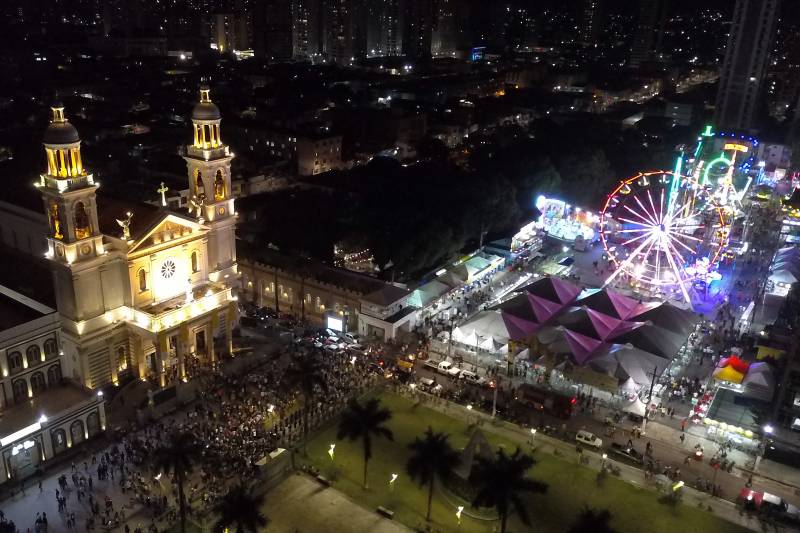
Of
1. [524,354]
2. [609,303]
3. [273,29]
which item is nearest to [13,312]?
[524,354]

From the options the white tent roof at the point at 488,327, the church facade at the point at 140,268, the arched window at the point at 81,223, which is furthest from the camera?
the white tent roof at the point at 488,327

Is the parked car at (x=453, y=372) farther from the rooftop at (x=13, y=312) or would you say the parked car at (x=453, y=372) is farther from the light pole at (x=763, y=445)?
the rooftop at (x=13, y=312)

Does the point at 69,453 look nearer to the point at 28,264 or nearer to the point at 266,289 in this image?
the point at 28,264

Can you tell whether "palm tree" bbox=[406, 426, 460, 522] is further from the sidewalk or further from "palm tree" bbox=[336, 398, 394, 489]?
the sidewalk

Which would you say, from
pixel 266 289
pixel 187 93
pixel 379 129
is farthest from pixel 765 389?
pixel 187 93

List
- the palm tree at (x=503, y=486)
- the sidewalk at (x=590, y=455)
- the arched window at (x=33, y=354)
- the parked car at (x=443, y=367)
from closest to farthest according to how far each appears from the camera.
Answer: the palm tree at (x=503, y=486) < the sidewalk at (x=590, y=455) < the arched window at (x=33, y=354) < the parked car at (x=443, y=367)

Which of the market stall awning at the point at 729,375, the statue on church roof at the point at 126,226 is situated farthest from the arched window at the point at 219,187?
the market stall awning at the point at 729,375

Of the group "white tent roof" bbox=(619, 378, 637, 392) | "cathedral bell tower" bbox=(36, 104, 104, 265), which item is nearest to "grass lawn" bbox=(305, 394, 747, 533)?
"white tent roof" bbox=(619, 378, 637, 392)

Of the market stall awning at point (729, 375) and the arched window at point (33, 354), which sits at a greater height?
the arched window at point (33, 354)
